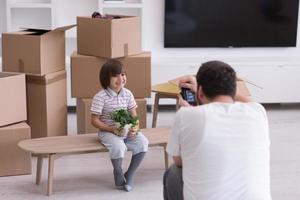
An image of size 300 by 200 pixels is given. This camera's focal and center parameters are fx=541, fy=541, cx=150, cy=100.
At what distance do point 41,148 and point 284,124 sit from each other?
104 inches

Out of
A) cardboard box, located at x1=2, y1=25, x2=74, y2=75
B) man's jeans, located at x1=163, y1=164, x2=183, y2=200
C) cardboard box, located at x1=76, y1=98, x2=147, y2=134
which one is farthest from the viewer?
cardboard box, located at x1=76, y1=98, x2=147, y2=134

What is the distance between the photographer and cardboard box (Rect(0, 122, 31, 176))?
358 centimetres

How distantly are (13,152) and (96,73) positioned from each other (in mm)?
871

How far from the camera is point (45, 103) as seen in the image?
3.90 m

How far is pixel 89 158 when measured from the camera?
4.05m

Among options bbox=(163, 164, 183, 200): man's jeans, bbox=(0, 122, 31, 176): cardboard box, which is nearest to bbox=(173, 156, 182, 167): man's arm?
bbox=(163, 164, 183, 200): man's jeans

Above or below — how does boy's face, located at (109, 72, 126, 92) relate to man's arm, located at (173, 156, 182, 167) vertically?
above

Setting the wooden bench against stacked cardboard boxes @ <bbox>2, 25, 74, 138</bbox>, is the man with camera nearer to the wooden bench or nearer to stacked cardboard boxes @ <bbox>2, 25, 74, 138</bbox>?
the wooden bench

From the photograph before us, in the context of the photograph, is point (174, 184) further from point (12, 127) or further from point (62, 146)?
point (12, 127)

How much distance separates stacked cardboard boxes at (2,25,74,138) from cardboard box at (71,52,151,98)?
0.12 meters

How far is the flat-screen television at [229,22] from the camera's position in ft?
18.4

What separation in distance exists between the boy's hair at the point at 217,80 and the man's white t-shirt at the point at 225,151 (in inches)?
2.3

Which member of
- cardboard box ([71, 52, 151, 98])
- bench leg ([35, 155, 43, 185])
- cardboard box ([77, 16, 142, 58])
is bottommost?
bench leg ([35, 155, 43, 185])

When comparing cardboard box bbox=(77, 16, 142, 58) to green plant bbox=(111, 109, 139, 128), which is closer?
green plant bbox=(111, 109, 139, 128)
